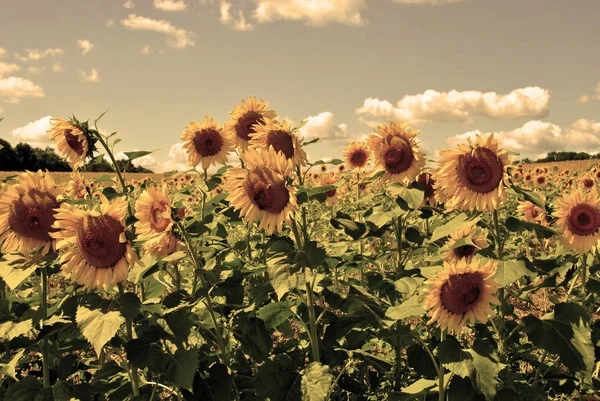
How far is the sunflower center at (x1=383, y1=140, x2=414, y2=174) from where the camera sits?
3.82 metres

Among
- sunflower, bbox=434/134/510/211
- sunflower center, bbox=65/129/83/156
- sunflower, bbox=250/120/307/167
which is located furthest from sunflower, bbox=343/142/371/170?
sunflower center, bbox=65/129/83/156

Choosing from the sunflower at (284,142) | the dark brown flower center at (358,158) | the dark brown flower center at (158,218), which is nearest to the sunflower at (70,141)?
the dark brown flower center at (158,218)

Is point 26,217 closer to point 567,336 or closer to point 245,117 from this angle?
point 245,117

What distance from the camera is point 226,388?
2994 mm

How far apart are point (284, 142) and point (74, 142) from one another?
5.40 feet

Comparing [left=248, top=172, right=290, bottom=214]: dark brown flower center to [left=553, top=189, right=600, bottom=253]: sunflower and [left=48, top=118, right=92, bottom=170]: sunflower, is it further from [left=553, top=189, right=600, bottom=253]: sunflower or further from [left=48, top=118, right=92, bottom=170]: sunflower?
[left=553, top=189, right=600, bottom=253]: sunflower

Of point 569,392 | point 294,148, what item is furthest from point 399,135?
point 569,392

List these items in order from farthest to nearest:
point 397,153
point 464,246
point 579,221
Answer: point 397,153, point 579,221, point 464,246

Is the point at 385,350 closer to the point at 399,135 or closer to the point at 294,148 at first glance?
the point at 399,135

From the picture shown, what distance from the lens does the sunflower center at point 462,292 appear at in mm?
2783

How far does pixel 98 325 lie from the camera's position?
258 cm

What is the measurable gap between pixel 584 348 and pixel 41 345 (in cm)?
326

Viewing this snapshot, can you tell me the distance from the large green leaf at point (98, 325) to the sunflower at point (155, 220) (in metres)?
0.52

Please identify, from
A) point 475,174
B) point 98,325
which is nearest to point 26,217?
point 98,325
